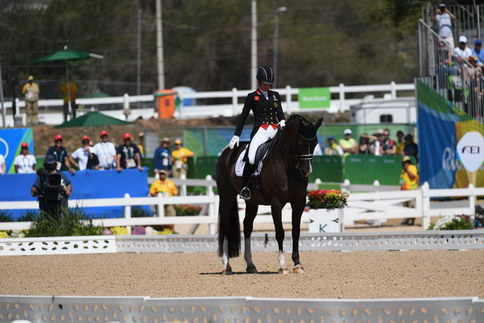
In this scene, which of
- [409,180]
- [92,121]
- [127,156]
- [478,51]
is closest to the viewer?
A: [409,180]

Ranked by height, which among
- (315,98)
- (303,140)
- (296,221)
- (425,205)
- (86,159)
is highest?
(315,98)

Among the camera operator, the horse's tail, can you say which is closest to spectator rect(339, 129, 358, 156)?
the camera operator

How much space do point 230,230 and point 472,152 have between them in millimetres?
10371

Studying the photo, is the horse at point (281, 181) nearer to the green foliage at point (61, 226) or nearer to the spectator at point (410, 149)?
the green foliage at point (61, 226)

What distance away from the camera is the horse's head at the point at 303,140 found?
1298 cm

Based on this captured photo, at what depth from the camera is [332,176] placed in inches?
1087

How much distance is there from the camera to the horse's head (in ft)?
42.6

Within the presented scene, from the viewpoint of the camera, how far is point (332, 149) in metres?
30.4

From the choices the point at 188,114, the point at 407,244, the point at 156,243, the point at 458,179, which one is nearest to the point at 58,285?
the point at 156,243

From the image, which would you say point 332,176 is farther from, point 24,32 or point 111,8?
point 111,8

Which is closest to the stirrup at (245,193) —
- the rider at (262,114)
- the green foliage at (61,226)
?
the rider at (262,114)

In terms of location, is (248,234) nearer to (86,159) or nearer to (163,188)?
(163,188)

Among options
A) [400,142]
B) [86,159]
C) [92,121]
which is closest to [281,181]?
[86,159]

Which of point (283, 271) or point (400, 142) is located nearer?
point (283, 271)
